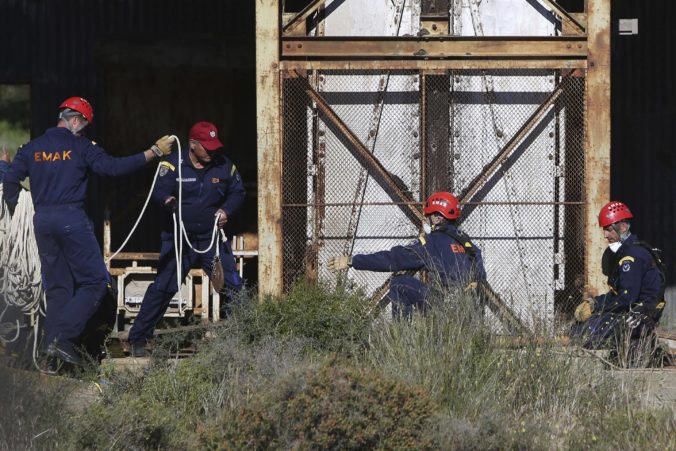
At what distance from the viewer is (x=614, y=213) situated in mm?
10477

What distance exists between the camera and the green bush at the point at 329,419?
7.11 m

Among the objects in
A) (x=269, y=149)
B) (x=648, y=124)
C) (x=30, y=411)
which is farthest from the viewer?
(x=648, y=124)

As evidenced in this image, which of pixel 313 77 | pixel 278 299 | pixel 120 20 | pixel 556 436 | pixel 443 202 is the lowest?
pixel 556 436

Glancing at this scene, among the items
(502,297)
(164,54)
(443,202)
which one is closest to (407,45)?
(443,202)

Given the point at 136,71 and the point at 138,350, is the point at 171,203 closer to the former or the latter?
the point at 138,350

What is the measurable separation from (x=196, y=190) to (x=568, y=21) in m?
3.62

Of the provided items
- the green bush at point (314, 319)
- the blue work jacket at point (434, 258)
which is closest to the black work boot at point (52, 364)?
the green bush at point (314, 319)

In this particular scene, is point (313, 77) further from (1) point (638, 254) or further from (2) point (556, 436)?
(2) point (556, 436)

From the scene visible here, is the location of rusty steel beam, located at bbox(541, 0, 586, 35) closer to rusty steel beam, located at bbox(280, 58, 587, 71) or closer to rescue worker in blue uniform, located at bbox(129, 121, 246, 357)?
rusty steel beam, located at bbox(280, 58, 587, 71)

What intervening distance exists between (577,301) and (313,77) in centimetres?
309

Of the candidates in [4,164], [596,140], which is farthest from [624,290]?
[4,164]

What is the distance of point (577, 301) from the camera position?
11.0m

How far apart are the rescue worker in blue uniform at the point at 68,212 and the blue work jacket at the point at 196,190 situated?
0.71m

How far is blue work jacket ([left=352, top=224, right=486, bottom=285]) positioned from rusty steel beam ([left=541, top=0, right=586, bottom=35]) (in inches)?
86.6
